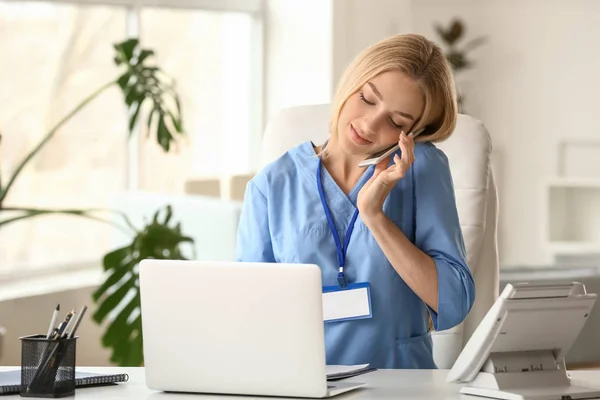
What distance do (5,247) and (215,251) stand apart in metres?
1.03

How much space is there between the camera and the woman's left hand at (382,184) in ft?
5.74

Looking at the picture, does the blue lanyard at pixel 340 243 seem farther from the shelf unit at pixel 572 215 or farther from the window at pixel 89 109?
the shelf unit at pixel 572 215

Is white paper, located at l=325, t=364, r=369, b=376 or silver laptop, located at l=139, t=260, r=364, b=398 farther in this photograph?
white paper, located at l=325, t=364, r=369, b=376

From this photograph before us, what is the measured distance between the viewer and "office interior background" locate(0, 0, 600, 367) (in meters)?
4.46

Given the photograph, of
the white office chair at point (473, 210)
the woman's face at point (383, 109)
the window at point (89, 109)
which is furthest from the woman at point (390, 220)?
the window at point (89, 109)

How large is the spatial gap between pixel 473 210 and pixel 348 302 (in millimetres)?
509

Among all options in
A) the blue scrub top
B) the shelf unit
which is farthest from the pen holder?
the shelf unit

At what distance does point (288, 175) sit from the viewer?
2.01 meters

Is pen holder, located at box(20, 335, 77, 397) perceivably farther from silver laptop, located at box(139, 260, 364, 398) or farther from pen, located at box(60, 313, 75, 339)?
silver laptop, located at box(139, 260, 364, 398)

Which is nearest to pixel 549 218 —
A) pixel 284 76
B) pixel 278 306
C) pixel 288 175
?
pixel 284 76

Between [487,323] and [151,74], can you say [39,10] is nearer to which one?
[151,74]

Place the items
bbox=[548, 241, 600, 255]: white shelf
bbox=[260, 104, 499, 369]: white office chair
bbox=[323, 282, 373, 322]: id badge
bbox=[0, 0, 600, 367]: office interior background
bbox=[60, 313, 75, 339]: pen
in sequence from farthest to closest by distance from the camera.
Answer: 1. bbox=[548, 241, 600, 255]: white shelf
2. bbox=[0, 0, 600, 367]: office interior background
3. bbox=[260, 104, 499, 369]: white office chair
4. bbox=[323, 282, 373, 322]: id badge
5. bbox=[60, 313, 75, 339]: pen

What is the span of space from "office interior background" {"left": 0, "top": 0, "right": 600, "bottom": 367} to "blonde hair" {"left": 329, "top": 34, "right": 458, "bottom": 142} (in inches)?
62.1

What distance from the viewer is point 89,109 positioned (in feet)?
16.4
